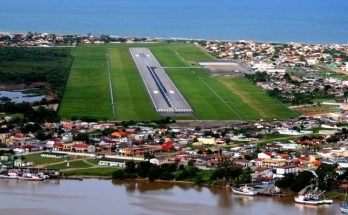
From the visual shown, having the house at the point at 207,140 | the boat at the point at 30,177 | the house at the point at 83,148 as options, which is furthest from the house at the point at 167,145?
the boat at the point at 30,177

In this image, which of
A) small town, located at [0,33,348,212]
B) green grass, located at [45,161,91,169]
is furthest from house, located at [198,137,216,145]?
green grass, located at [45,161,91,169]

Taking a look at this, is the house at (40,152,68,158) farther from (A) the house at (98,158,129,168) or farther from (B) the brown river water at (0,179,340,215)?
(B) the brown river water at (0,179,340,215)

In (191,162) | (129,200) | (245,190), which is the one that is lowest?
(129,200)

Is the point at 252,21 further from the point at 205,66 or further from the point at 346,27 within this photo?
the point at 205,66

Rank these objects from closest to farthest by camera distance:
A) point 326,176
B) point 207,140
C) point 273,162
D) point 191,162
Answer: point 326,176
point 191,162
point 273,162
point 207,140

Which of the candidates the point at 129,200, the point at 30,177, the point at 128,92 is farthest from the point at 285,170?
the point at 128,92

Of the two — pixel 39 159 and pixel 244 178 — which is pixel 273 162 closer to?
pixel 244 178

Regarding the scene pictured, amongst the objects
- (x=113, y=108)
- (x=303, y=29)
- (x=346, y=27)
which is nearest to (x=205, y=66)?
(x=113, y=108)
